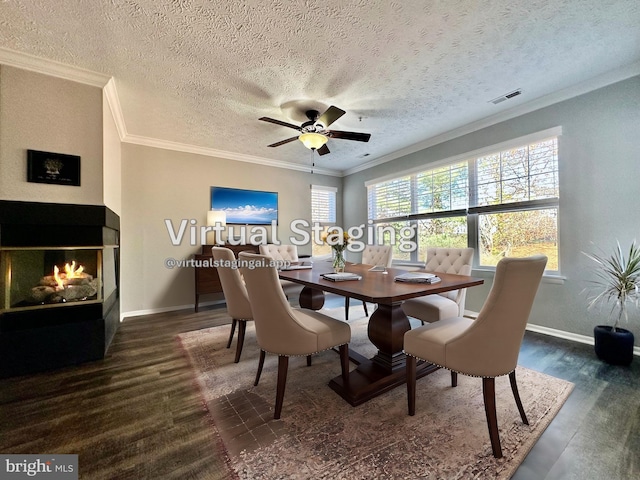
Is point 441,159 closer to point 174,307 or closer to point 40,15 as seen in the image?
point 40,15

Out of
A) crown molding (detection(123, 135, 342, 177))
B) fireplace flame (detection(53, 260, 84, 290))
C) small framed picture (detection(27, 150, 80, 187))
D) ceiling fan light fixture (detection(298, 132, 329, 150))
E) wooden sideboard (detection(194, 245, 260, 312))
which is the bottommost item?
wooden sideboard (detection(194, 245, 260, 312))

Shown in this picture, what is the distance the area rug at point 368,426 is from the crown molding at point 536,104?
2.84m

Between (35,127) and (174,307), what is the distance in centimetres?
278

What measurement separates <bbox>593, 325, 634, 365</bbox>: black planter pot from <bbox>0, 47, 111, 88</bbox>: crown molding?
5.10 m

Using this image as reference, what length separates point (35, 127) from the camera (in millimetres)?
2264

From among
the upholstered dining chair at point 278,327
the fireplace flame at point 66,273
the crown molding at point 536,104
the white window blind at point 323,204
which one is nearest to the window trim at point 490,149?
the crown molding at point 536,104

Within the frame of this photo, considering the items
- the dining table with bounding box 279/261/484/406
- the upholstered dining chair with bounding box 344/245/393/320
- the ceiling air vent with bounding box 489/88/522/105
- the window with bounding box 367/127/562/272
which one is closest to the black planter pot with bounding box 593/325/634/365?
the window with bounding box 367/127/562/272

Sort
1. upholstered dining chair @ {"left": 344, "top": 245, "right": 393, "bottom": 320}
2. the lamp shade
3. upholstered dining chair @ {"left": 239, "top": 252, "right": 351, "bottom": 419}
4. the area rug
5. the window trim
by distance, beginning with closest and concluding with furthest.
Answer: the area rug, upholstered dining chair @ {"left": 239, "top": 252, "right": 351, "bottom": 419}, the window trim, upholstered dining chair @ {"left": 344, "top": 245, "right": 393, "bottom": 320}, the lamp shade

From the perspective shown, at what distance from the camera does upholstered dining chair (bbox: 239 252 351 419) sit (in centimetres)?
156

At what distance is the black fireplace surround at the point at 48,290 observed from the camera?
2133 millimetres

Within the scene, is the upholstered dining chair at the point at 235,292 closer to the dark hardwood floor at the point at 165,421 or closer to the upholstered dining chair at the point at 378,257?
the dark hardwood floor at the point at 165,421

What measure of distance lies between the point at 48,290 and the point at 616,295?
5191 mm

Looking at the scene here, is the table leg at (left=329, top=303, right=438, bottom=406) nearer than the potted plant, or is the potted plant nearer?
the table leg at (left=329, top=303, right=438, bottom=406)

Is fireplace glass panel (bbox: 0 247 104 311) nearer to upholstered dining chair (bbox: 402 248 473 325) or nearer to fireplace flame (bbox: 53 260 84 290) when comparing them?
fireplace flame (bbox: 53 260 84 290)
